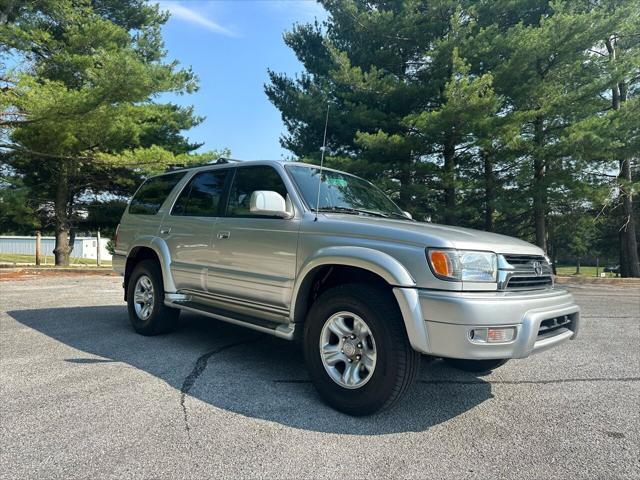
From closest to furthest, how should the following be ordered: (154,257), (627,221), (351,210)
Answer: (351,210)
(154,257)
(627,221)

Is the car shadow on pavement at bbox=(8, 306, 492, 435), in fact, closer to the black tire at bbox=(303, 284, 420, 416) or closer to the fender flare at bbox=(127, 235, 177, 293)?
the black tire at bbox=(303, 284, 420, 416)

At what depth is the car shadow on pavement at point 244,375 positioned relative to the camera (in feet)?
9.99

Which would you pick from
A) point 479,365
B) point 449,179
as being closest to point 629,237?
point 449,179

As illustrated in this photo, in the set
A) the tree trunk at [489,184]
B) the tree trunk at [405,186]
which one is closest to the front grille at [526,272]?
the tree trunk at [405,186]

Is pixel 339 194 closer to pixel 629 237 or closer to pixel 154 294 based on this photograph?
→ pixel 154 294

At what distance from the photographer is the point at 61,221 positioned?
17312 millimetres

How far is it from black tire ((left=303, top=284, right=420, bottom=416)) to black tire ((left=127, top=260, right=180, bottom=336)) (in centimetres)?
241

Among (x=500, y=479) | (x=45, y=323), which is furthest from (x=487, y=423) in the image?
(x=45, y=323)

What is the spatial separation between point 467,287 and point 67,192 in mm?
18643

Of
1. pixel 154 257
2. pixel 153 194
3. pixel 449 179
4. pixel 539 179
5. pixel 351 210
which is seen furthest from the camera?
pixel 539 179

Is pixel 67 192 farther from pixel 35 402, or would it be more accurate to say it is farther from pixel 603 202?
pixel 603 202

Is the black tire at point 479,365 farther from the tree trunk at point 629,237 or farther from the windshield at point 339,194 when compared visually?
the tree trunk at point 629,237

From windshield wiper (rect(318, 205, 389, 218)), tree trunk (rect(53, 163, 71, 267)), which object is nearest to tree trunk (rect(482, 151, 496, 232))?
windshield wiper (rect(318, 205, 389, 218))

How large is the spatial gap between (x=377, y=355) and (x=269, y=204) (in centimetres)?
145
